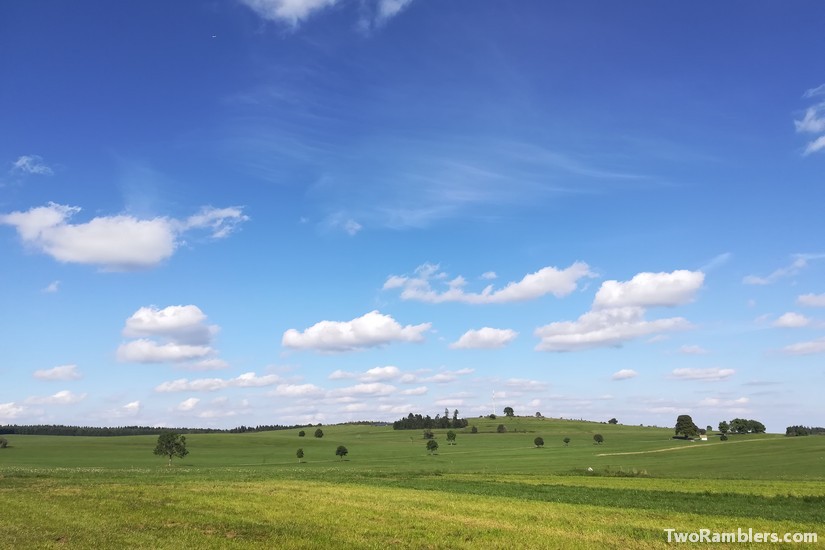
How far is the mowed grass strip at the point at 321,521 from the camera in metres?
21.5

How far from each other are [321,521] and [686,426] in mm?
194290

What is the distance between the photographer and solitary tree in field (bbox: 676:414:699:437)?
188m

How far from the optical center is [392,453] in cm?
15275

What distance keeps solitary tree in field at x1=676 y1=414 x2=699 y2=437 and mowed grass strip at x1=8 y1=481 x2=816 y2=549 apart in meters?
177

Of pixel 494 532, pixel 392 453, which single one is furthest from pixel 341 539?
pixel 392 453

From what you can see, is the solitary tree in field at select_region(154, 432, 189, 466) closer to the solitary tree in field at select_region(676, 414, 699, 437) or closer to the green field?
the green field

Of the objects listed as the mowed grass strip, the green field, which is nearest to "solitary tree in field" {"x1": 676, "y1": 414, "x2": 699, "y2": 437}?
the green field

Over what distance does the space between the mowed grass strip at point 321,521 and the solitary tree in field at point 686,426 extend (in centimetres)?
17705

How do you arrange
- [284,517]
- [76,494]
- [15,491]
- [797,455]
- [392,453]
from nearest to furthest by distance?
[284,517] < [76,494] < [15,491] < [797,455] < [392,453]

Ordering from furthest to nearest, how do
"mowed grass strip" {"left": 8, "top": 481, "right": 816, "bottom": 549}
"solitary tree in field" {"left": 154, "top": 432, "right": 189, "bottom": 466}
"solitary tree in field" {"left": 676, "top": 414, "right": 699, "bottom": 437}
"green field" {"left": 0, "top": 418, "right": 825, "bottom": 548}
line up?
"solitary tree in field" {"left": 676, "top": 414, "right": 699, "bottom": 437} < "solitary tree in field" {"left": 154, "top": 432, "right": 189, "bottom": 466} < "green field" {"left": 0, "top": 418, "right": 825, "bottom": 548} < "mowed grass strip" {"left": 8, "top": 481, "right": 816, "bottom": 549}

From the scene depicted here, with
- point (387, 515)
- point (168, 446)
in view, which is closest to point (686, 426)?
point (168, 446)

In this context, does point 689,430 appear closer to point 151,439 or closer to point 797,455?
point 797,455

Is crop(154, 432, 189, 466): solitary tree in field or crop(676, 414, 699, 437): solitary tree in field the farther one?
crop(676, 414, 699, 437): solitary tree in field

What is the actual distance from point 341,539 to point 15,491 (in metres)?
30.0
